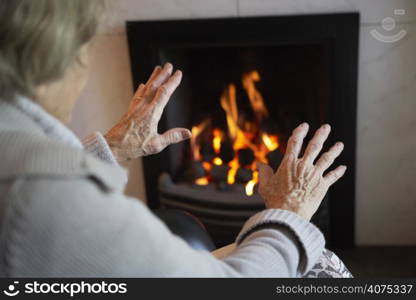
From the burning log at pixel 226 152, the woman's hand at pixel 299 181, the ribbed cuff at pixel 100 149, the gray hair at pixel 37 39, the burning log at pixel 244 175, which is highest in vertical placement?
the gray hair at pixel 37 39

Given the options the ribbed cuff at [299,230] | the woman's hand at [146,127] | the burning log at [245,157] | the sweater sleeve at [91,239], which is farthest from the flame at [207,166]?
the sweater sleeve at [91,239]

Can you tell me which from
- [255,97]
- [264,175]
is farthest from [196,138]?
[264,175]

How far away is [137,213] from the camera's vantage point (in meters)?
0.64

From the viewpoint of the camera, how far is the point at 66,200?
580 mm

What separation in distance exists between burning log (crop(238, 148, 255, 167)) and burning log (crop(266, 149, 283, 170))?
68mm

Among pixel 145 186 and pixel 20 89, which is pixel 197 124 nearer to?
pixel 145 186

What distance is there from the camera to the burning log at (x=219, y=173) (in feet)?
7.03

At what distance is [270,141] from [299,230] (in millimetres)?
1333

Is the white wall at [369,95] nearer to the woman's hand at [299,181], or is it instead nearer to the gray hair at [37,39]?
the woman's hand at [299,181]

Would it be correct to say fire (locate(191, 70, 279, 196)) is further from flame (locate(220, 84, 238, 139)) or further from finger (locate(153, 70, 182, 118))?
finger (locate(153, 70, 182, 118))

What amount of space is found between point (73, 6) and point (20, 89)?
4.9 inches

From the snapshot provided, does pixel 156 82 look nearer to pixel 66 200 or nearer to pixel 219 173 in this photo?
pixel 66 200

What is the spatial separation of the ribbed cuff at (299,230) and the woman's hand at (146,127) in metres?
0.36

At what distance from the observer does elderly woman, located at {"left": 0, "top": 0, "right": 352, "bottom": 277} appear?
0.58 metres
